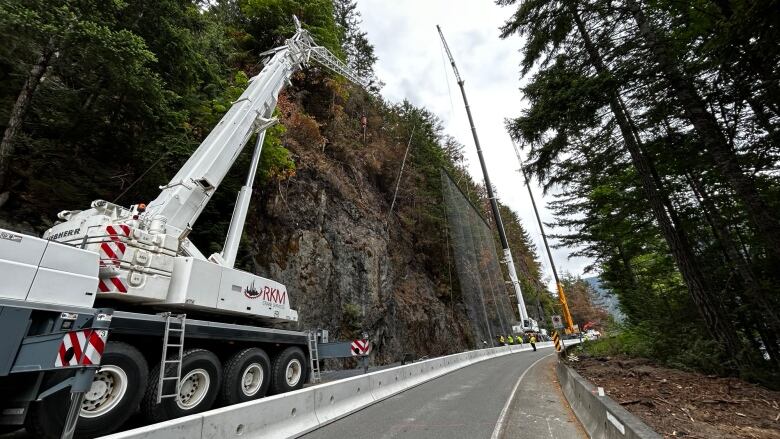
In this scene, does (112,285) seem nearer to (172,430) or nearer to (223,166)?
(172,430)

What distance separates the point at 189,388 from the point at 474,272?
25.5 meters

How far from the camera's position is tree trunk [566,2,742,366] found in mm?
7673

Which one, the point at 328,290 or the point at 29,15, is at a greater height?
the point at 29,15

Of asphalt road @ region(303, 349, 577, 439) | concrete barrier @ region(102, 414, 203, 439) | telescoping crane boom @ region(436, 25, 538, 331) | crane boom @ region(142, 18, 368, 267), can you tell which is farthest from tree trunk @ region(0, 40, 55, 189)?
telescoping crane boom @ region(436, 25, 538, 331)

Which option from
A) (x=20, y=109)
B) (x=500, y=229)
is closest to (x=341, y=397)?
(x=20, y=109)

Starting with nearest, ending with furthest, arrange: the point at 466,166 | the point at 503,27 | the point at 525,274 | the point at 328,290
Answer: the point at 503,27 → the point at 328,290 → the point at 466,166 → the point at 525,274

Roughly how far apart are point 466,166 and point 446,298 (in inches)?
849

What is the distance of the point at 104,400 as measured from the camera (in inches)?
168

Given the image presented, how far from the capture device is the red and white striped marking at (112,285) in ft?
16.4

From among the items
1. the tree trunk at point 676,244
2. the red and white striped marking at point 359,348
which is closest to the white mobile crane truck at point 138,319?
the red and white striped marking at point 359,348

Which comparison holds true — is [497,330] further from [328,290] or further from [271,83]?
[271,83]

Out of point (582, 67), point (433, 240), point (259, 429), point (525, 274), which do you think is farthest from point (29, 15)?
point (525, 274)

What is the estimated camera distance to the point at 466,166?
1730 inches

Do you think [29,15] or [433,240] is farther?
[433,240]
